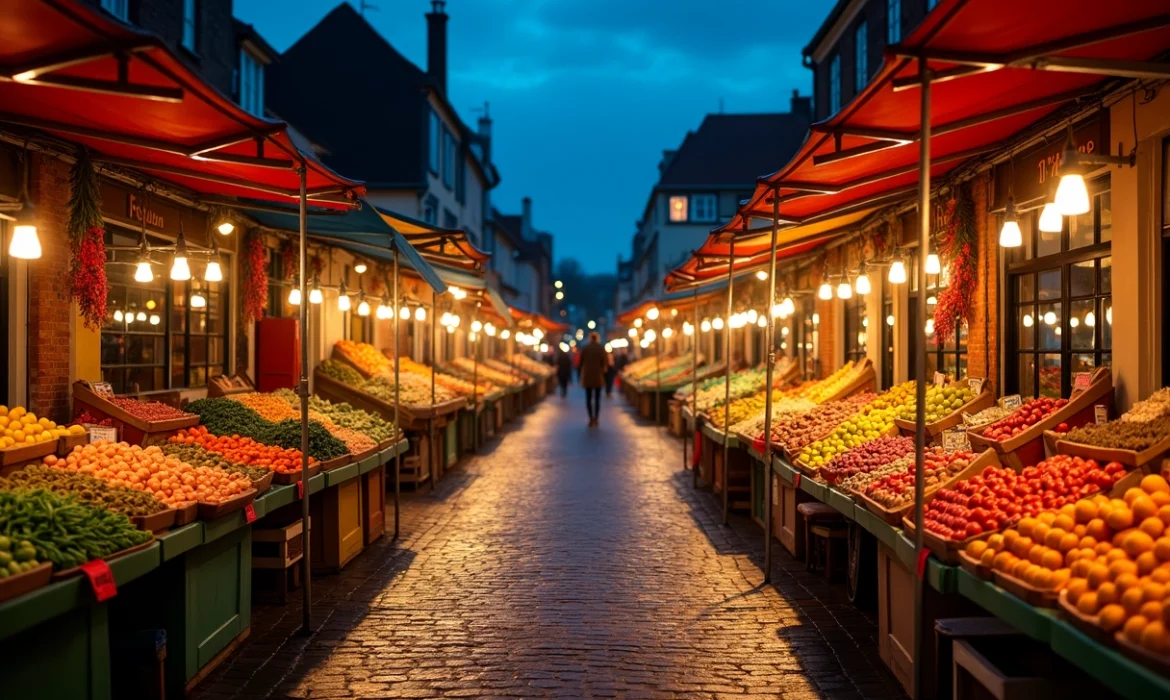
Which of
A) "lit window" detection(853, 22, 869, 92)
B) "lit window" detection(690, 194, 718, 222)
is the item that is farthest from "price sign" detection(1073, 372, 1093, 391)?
"lit window" detection(690, 194, 718, 222)

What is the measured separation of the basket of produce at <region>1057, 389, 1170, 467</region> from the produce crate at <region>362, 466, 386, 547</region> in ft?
22.9

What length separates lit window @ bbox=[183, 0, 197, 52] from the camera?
17.6m

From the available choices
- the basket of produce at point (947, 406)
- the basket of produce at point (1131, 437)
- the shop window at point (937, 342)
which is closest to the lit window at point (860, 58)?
the shop window at point (937, 342)

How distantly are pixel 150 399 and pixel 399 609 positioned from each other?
12.9 ft

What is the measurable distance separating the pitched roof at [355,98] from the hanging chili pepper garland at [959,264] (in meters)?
24.5

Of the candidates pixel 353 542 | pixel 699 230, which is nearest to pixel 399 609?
pixel 353 542

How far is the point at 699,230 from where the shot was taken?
51.8m

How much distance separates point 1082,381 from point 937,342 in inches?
158

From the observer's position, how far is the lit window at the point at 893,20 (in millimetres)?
16344

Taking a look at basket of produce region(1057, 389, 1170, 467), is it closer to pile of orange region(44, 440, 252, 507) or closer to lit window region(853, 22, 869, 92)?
pile of orange region(44, 440, 252, 507)

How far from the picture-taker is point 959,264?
9531 millimetres

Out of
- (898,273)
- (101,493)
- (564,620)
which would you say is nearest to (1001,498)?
(564,620)

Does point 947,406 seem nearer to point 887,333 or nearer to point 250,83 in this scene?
point 887,333

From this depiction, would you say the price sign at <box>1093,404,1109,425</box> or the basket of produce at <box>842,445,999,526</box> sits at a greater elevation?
the price sign at <box>1093,404,1109,425</box>
